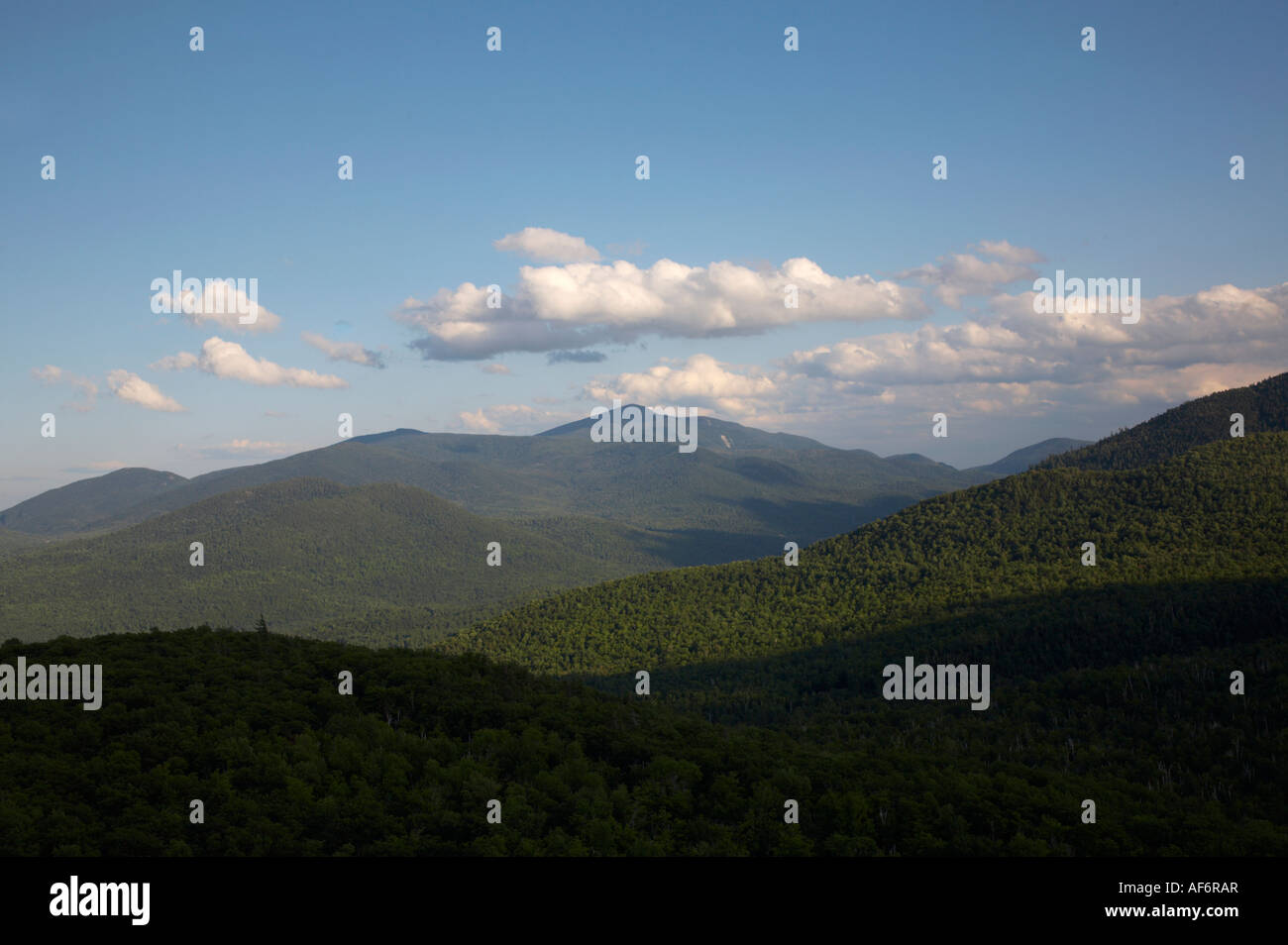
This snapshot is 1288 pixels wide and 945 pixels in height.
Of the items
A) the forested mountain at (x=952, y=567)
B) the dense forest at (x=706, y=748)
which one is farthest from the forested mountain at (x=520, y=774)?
the forested mountain at (x=952, y=567)

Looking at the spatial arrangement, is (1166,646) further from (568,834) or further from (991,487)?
(991,487)

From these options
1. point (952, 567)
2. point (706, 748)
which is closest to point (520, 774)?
point (706, 748)

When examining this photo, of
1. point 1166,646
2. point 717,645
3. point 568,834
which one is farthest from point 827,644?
point 568,834

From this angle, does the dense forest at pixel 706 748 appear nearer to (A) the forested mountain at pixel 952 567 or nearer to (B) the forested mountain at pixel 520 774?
(B) the forested mountain at pixel 520 774

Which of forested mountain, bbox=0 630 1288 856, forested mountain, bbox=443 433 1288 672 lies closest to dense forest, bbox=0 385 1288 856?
forested mountain, bbox=0 630 1288 856

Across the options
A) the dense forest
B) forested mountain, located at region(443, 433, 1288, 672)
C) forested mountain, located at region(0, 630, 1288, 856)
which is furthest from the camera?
forested mountain, located at region(443, 433, 1288, 672)

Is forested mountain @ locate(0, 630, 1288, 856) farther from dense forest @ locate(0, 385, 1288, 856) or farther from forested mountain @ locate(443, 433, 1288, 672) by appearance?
forested mountain @ locate(443, 433, 1288, 672)

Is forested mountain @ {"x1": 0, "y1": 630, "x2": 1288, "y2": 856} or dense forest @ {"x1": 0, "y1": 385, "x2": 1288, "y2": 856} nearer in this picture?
forested mountain @ {"x1": 0, "y1": 630, "x2": 1288, "y2": 856}

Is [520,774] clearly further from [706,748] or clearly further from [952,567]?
[952,567]
